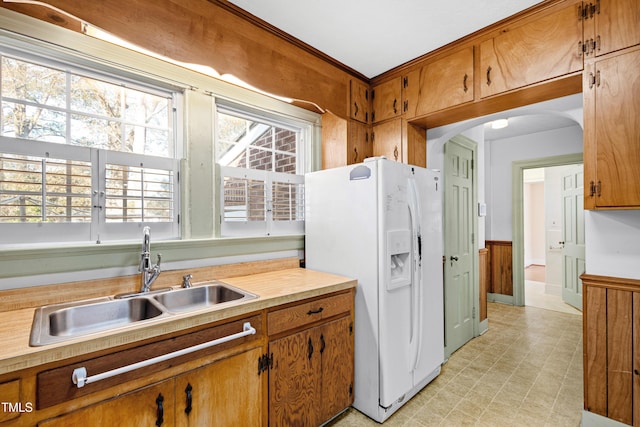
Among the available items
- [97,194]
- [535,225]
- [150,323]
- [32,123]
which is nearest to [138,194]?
[97,194]

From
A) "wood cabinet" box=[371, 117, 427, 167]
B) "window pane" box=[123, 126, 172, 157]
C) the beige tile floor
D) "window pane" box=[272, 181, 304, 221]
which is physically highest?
"wood cabinet" box=[371, 117, 427, 167]

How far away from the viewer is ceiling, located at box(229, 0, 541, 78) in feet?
6.30

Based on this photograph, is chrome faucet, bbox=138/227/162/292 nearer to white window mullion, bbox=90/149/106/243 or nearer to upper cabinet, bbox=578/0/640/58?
white window mullion, bbox=90/149/106/243

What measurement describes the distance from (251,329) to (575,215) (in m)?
4.82

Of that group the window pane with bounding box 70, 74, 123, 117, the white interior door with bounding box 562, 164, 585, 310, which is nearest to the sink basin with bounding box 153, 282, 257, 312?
the window pane with bounding box 70, 74, 123, 117

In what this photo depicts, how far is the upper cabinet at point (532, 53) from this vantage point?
1.85 meters

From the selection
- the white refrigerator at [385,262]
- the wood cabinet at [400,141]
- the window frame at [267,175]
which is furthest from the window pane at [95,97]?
the wood cabinet at [400,141]

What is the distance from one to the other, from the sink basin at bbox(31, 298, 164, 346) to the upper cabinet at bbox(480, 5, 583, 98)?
101 inches

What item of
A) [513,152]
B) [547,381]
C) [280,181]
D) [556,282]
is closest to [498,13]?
[280,181]

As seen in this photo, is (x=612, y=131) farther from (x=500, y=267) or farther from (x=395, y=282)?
(x=500, y=267)

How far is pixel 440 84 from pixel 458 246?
1644 millimetres

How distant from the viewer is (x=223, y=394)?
1.45 m

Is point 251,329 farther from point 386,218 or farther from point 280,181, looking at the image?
point 280,181

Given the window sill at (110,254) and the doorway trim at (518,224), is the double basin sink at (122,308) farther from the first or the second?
the doorway trim at (518,224)
